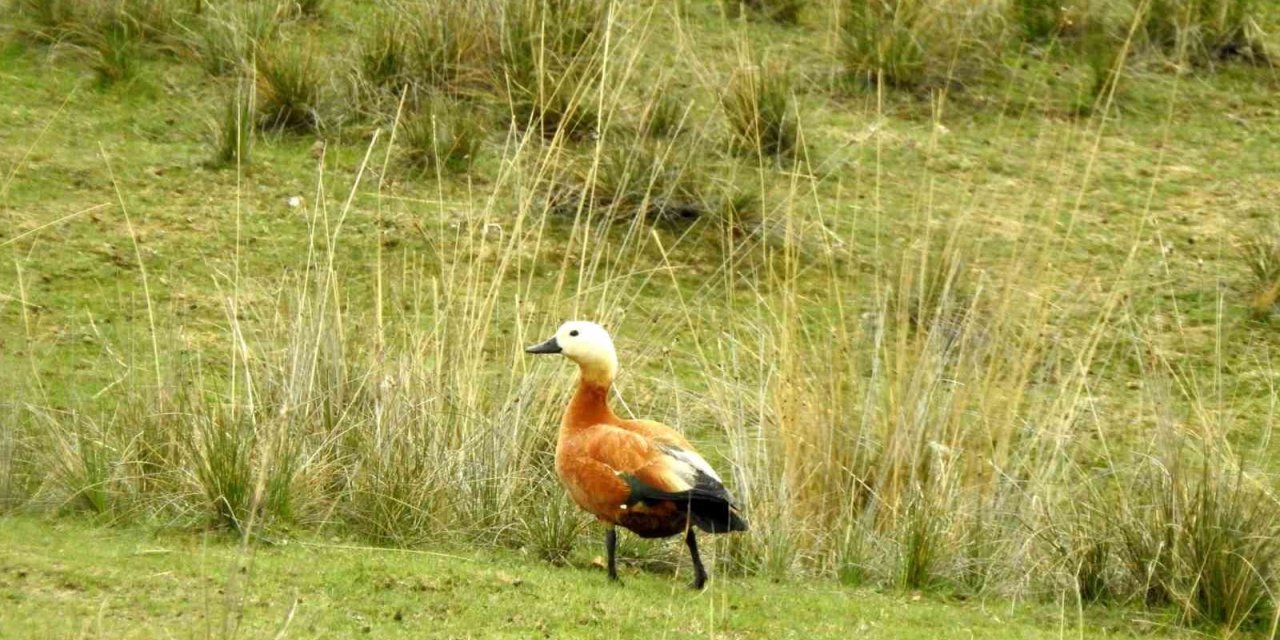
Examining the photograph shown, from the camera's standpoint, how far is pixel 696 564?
20.1ft

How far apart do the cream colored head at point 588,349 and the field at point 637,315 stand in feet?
2.06

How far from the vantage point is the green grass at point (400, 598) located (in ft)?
17.8

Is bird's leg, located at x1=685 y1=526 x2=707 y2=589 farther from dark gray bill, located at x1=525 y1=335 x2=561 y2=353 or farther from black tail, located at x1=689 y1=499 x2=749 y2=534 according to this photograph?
dark gray bill, located at x1=525 y1=335 x2=561 y2=353

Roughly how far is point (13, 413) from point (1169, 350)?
531cm

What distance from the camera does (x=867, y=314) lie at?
855 centimetres

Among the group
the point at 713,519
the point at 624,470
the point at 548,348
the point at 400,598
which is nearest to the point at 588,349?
the point at 548,348

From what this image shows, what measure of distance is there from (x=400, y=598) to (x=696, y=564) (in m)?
0.94

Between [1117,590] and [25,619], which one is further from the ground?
[25,619]

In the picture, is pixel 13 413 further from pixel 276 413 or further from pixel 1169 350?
pixel 1169 350

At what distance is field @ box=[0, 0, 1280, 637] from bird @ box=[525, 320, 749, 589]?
0.25 meters

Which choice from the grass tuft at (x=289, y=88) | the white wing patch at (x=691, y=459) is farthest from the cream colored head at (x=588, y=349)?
the grass tuft at (x=289, y=88)

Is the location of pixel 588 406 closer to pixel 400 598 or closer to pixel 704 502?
pixel 704 502

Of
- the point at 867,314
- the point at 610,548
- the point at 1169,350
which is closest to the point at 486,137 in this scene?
the point at 867,314

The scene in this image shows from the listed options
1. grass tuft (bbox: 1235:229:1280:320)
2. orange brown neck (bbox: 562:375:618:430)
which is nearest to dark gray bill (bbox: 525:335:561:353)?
orange brown neck (bbox: 562:375:618:430)
